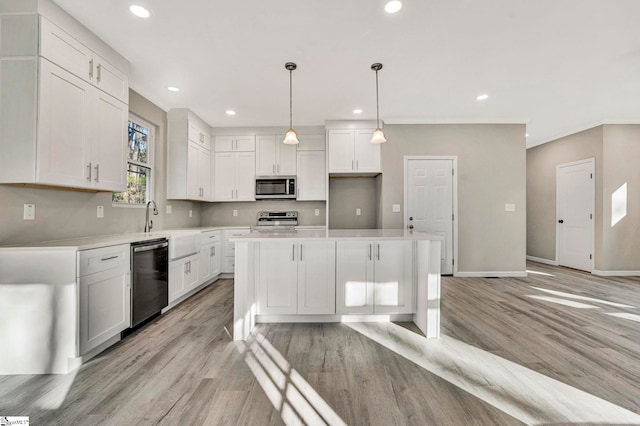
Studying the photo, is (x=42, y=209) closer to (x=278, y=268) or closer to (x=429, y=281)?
(x=278, y=268)

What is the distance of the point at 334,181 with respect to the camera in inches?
206

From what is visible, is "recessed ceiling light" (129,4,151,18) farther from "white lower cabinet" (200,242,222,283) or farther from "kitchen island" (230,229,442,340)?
"white lower cabinet" (200,242,222,283)

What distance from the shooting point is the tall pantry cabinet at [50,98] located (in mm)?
1967

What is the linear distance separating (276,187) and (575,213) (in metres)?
5.75

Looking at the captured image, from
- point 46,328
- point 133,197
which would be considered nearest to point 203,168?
point 133,197

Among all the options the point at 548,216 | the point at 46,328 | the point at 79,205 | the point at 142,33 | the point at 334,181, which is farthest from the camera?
the point at 548,216

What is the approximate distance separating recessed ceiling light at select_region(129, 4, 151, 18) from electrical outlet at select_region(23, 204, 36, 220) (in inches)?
69.2

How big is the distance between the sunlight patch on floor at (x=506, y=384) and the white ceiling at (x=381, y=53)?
8.96 ft

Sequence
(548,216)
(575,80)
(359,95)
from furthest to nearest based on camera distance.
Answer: (548,216), (359,95), (575,80)

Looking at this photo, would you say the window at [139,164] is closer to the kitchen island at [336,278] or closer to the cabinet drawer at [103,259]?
the cabinet drawer at [103,259]

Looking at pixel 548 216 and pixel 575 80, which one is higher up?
pixel 575 80

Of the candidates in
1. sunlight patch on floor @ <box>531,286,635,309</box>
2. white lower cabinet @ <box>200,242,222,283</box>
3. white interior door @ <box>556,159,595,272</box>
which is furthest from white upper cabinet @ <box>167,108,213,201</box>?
white interior door @ <box>556,159,595,272</box>

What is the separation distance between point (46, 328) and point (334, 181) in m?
4.23

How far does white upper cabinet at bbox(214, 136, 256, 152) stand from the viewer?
4.97m
